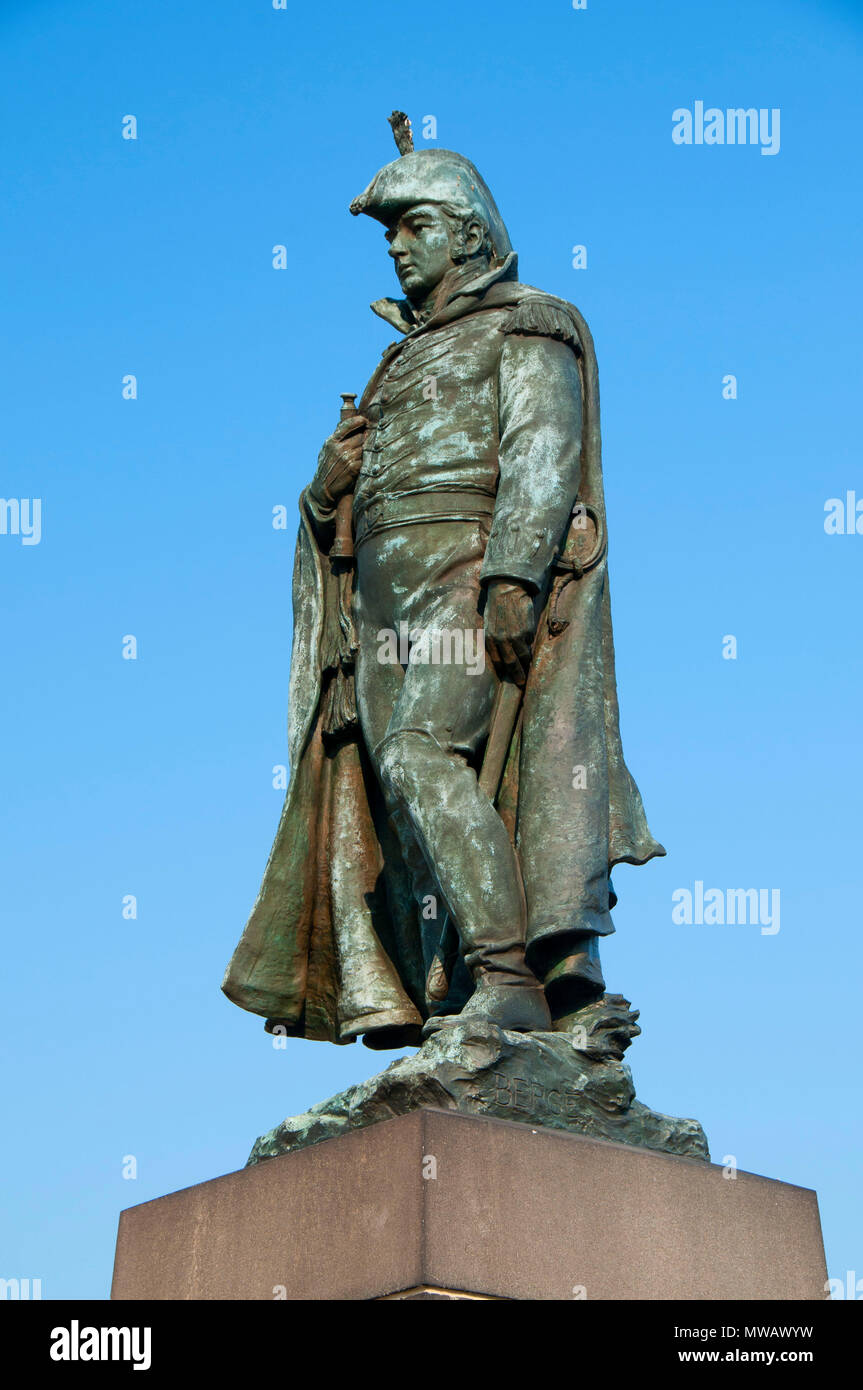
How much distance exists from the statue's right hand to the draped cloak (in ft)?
1.16

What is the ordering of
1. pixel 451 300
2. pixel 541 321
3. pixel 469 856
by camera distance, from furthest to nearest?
1. pixel 451 300
2. pixel 541 321
3. pixel 469 856

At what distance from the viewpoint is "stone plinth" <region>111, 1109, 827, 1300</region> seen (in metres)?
6.65

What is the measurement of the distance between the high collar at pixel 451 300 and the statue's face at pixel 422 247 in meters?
0.08

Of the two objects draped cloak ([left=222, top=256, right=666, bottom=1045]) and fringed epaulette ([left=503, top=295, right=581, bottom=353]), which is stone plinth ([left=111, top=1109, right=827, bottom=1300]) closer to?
draped cloak ([left=222, top=256, right=666, bottom=1045])

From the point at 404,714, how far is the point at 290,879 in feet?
3.62

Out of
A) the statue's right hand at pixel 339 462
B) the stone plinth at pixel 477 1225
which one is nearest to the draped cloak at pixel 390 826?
the statue's right hand at pixel 339 462

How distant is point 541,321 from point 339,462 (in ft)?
3.85

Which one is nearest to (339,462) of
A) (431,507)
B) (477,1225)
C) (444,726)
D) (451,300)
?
(431,507)

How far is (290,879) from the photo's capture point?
8.88m

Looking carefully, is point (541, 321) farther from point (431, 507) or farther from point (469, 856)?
point (469, 856)

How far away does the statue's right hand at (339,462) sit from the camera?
9.17 meters

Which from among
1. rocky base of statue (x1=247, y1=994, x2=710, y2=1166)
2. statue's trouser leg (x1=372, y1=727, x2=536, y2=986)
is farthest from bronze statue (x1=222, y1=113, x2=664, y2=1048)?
rocky base of statue (x1=247, y1=994, x2=710, y2=1166)

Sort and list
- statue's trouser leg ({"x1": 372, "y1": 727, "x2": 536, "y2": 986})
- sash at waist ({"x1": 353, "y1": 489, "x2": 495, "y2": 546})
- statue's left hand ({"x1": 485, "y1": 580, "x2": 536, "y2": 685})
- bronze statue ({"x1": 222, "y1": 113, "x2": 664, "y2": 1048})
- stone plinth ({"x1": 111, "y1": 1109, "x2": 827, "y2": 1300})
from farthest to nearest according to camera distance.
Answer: sash at waist ({"x1": 353, "y1": 489, "x2": 495, "y2": 546}), statue's left hand ({"x1": 485, "y1": 580, "x2": 536, "y2": 685}), bronze statue ({"x1": 222, "y1": 113, "x2": 664, "y2": 1048}), statue's trouser leg ({"x1": 372, "y1": 727, "x2": 536, "y2": 986}), stone plinth ({"x1": 111, "y1": 1109, "x2": 827, "y2": 1300})

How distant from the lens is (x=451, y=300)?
9.16m
